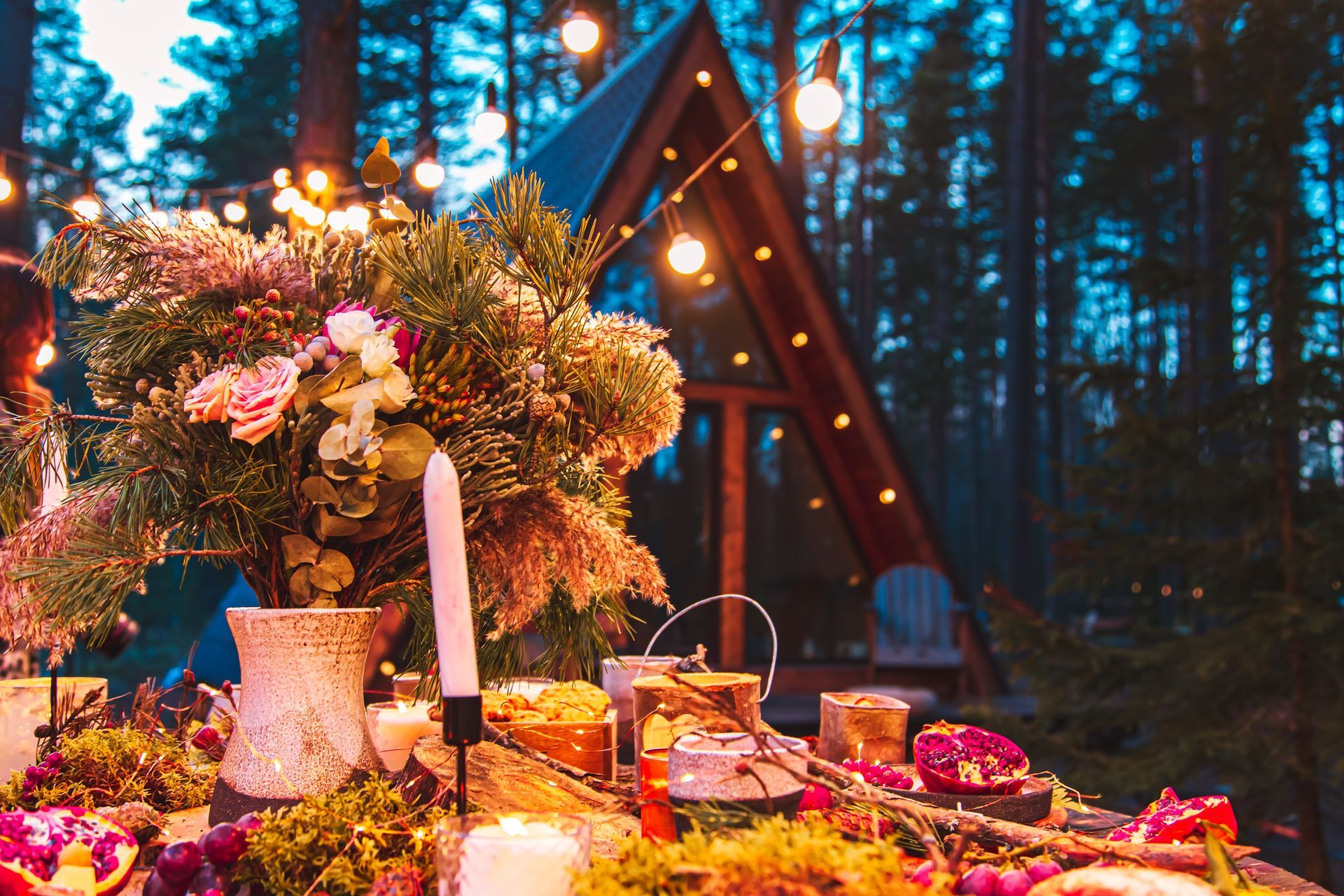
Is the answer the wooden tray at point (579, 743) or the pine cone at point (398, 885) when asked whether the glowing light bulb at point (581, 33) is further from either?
the pine cone at point (398, 885)

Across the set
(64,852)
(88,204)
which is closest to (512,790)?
(64,852)

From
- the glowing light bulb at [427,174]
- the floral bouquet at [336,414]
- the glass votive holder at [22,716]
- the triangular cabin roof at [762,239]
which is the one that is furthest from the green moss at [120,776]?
the triangular cabin roof at [762,239]

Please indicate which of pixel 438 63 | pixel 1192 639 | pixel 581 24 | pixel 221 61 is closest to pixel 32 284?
pixel 581 24

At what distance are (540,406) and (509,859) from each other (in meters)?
0.72

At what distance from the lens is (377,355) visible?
1397mm

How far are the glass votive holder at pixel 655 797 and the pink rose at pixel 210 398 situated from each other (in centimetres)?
77

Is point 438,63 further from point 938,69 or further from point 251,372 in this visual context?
point 251,372

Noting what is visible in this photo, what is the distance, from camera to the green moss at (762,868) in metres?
0.91

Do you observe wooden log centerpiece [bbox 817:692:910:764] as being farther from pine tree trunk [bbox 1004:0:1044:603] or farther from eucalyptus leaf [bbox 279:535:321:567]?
pine tree trunk [bbox 1004:0:1044:603]

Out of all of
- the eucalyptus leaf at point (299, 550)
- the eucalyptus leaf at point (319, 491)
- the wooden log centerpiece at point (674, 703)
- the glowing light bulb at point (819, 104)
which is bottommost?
the wooden log centerpiece at point (674, 703)

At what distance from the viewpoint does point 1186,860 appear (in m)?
1.22

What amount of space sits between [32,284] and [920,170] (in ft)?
79.2

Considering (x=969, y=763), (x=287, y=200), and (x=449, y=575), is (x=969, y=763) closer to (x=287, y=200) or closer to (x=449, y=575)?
(x=449, y=575)

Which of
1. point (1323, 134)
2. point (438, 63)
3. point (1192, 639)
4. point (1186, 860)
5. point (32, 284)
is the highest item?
point (438, 63)
